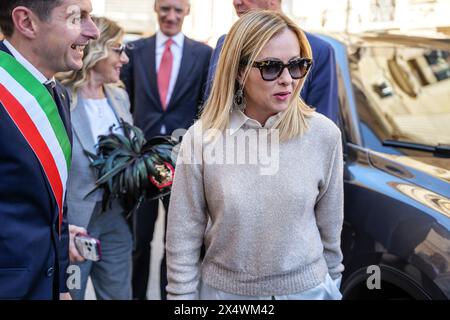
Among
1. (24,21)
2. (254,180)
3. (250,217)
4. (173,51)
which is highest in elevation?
(24,21)

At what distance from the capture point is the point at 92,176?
3150 mm

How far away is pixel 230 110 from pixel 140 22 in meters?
18.7

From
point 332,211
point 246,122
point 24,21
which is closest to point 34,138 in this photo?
point 24,21

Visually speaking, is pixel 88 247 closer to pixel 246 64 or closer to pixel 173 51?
pixel 246 64

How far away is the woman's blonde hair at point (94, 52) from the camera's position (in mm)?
3330

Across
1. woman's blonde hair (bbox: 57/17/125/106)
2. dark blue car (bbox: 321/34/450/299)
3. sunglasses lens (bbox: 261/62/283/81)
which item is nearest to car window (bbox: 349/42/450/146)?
dark blue car (bbox: 321/34/450/299)

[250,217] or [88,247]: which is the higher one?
[250,217]

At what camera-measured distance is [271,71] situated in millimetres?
2096

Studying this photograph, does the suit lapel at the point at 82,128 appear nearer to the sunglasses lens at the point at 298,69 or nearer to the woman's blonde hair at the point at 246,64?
the woman's blonde hair at the point at 246,64

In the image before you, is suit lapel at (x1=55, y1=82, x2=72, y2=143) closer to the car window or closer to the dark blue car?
the dark blue car

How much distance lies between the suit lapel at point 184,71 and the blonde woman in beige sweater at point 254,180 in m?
2.04

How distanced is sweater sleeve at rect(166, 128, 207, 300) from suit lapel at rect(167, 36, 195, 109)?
82.8 inches

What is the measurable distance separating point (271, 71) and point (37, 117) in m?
0.78
